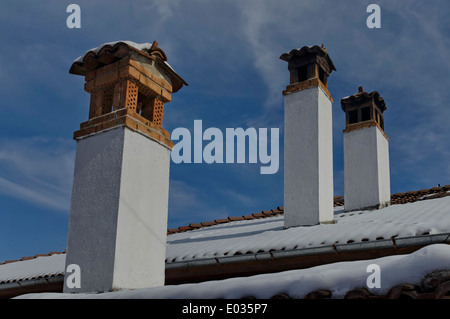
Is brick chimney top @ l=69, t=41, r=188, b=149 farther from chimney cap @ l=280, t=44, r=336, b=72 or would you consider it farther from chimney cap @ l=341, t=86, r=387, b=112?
chimney cap @ l=341, t=86, r=387, b=112

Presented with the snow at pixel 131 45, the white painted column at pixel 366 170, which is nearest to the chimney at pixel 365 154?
the white painted column at pixel 366 170

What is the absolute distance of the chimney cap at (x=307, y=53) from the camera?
356 inches

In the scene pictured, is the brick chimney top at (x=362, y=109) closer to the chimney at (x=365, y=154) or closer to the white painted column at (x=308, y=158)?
the chimney at (x=365, y=154)

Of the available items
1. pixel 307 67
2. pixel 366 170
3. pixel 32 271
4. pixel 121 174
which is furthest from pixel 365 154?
pixel 32 271

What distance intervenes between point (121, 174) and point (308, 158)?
3.32m

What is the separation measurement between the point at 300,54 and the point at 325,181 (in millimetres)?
2361

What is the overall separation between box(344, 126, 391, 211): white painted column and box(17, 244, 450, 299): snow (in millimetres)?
6807

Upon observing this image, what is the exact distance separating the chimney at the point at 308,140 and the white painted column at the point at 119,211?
2377 mm

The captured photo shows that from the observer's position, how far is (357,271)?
302 centimetres

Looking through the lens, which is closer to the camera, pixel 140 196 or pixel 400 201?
pixel 140 196

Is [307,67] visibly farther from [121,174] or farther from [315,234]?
[121,174]

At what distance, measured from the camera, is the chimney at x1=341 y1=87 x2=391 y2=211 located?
9945 millimetres

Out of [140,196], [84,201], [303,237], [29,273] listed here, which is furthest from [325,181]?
[29,273]

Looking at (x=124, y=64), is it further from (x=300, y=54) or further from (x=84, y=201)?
(x=300, y=54)
